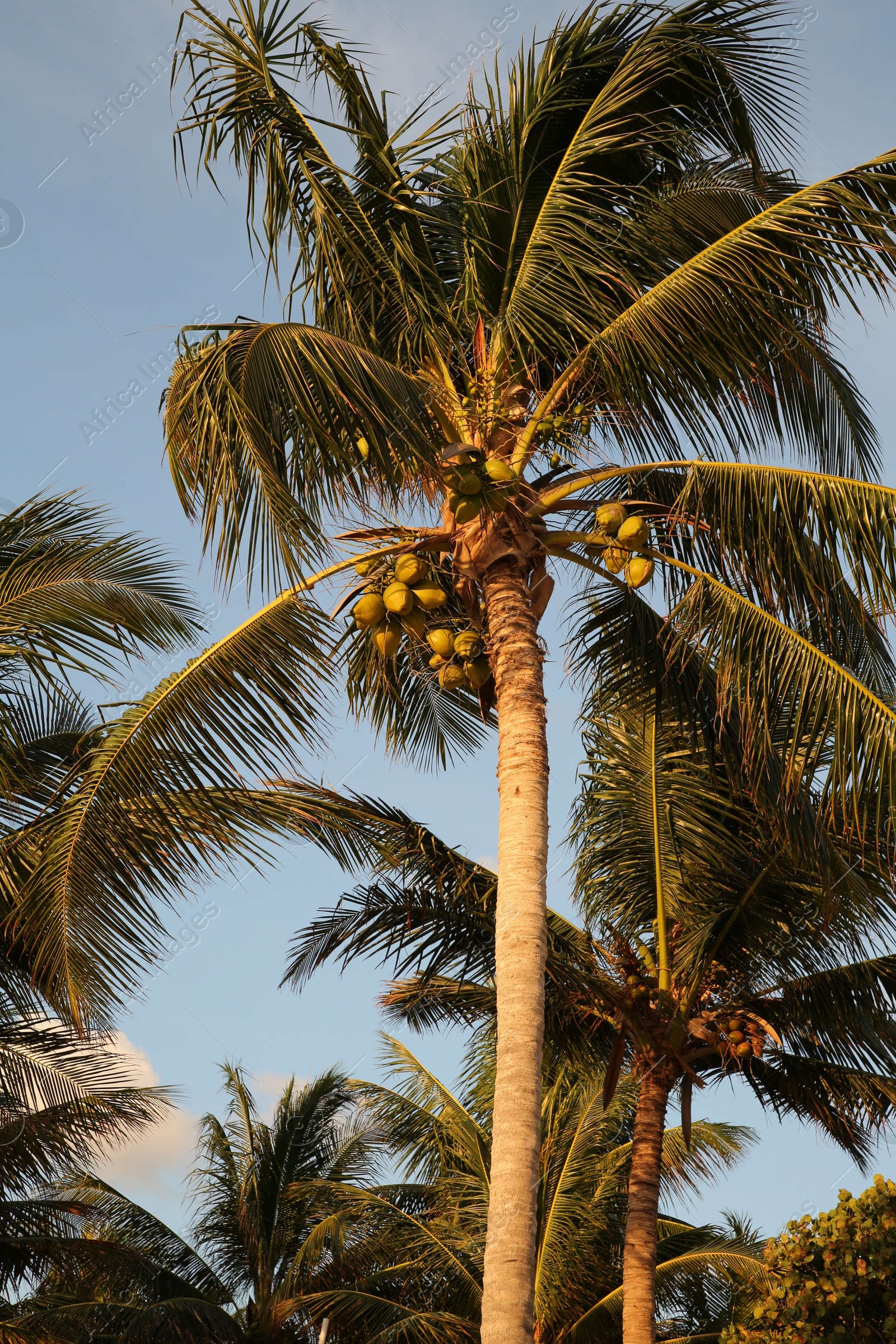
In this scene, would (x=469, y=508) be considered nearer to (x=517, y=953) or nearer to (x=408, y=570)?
(x=408, y=570)

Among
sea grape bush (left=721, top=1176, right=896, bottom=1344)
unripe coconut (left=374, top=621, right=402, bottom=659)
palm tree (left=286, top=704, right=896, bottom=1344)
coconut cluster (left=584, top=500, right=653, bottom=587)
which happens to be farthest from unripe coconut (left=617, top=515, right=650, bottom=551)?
sea grape bush (left=721, top=1176, right=896, bottom=1344)

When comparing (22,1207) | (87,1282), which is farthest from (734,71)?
(87,1282)

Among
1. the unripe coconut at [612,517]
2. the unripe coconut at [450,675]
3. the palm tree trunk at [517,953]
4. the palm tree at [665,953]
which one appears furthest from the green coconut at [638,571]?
the palm tree at [665,953]

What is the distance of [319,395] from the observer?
471cm

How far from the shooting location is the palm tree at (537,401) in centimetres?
485

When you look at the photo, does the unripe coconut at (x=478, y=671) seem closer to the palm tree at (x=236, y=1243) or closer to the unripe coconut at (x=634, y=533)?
the unripe coconut at (x=634, y=533)

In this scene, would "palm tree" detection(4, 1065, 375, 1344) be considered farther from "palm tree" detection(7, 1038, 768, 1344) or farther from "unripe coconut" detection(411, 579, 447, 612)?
"unripe coconut" detection(411, 579, 447, 612)

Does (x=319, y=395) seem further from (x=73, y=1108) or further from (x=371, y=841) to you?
(x=73, y=1108)

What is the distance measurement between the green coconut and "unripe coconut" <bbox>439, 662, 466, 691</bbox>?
0.83 m

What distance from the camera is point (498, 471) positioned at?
4922mm

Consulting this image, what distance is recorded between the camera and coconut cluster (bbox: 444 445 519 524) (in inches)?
193

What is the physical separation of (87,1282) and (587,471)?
10286 millimetres

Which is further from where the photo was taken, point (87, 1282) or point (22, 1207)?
point (87, 1282)

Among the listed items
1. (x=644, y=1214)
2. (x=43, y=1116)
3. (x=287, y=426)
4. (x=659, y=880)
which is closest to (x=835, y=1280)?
(x=644, y=1214)
